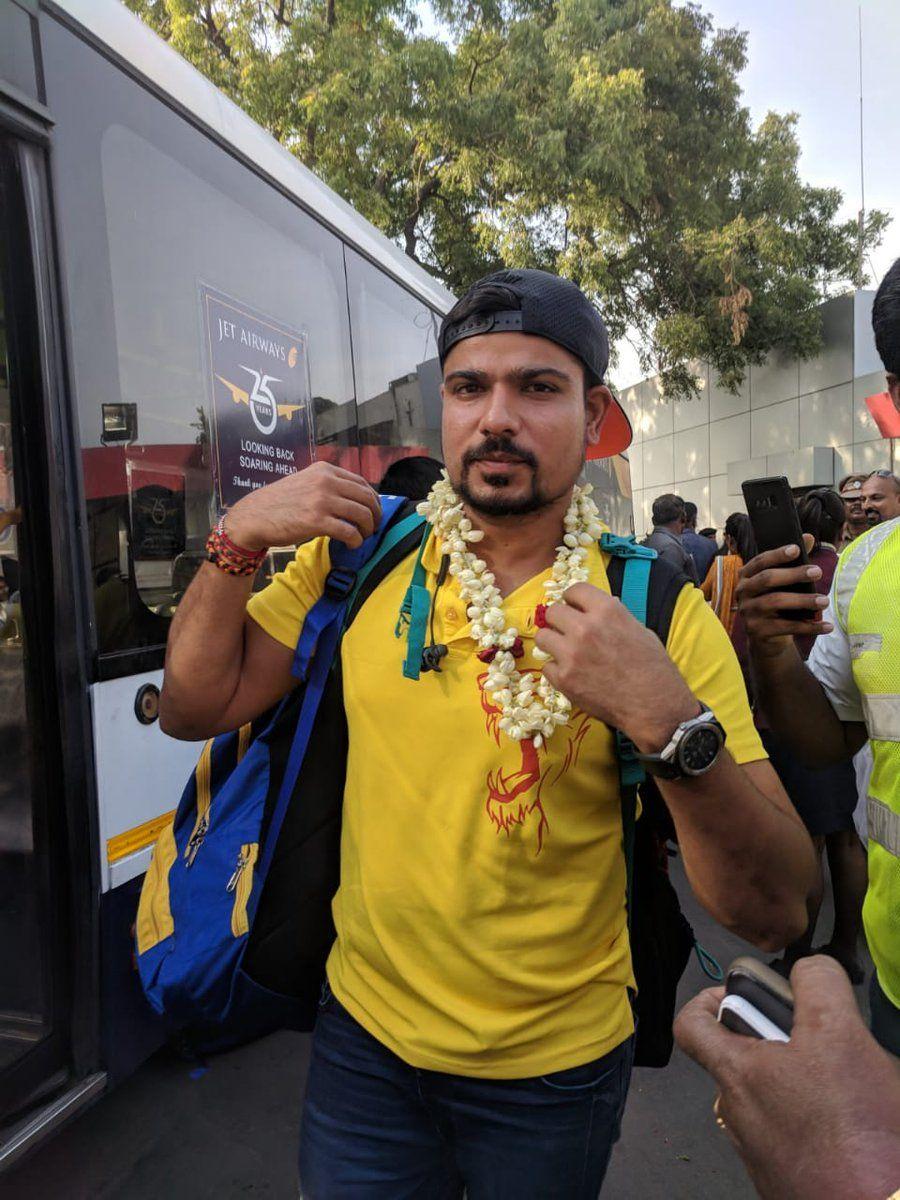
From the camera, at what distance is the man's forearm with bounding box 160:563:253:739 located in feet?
4.81

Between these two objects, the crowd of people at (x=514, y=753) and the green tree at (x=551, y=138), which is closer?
the crowd of people at (x=514, y=753)

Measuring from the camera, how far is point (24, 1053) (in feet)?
7.04

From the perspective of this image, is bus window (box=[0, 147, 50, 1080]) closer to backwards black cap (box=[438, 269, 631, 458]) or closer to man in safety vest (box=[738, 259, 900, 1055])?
backwards black cap (box=[438, 269, 631, 458])

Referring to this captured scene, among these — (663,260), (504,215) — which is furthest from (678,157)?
(504,215)

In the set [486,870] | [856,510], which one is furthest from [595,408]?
[856,510]

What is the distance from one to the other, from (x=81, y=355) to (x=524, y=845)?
1823mm

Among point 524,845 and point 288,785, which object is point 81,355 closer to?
point 288,785

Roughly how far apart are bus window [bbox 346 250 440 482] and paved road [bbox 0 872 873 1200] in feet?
8.86

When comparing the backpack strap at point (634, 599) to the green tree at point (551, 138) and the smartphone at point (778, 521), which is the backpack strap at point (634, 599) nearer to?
the smartphone at point (778, 521)

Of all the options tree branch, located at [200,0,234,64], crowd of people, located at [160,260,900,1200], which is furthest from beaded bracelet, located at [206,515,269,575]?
tree branch, located at [200,0,234,64]

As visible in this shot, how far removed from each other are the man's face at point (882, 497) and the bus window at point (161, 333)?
11.0 feet

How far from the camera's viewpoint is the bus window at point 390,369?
412 centimetres

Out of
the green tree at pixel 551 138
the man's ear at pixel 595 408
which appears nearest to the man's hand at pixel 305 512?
the man's ear at pixel 595 408

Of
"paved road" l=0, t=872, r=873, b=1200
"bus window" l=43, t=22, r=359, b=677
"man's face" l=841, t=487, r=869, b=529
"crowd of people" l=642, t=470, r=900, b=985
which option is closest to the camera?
"bus window" l=43, t=22, r=359, b=677
